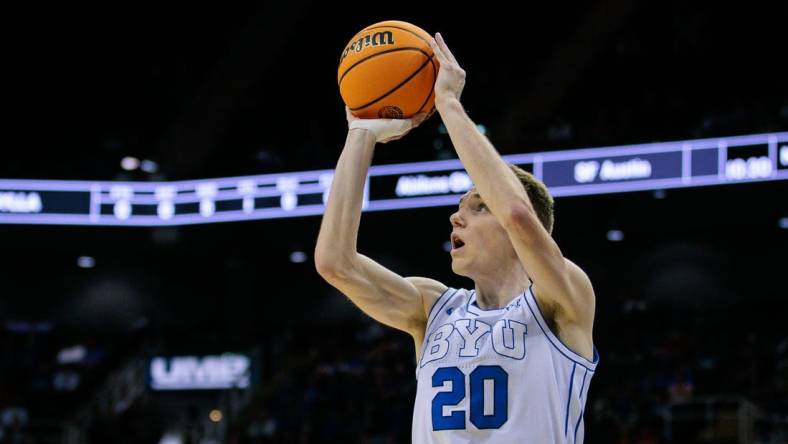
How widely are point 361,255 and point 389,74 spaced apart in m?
0.54

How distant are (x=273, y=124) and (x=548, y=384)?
17115mm

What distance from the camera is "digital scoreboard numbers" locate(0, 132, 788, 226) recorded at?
14156 mm

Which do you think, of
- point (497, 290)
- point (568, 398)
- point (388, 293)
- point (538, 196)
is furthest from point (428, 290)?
point (568, 398)

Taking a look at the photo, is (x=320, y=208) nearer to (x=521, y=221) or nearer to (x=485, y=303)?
(x=485, y=303)

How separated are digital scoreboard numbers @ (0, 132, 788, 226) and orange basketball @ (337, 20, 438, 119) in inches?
427

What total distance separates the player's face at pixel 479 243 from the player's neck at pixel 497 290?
0.04 metres

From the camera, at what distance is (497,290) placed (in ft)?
11.0

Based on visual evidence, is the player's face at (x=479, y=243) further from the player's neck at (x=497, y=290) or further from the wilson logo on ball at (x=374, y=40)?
the wilson logo on ball at (x=374, y=40)

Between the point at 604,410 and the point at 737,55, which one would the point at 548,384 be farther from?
the point at 737,55

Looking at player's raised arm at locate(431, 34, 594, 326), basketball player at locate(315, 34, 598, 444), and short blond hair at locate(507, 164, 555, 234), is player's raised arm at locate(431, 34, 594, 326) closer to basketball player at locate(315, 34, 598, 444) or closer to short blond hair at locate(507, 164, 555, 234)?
basketball player at locate(315, 34, 598, 444)

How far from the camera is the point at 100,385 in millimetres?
18719

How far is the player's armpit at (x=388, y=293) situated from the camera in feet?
11.0

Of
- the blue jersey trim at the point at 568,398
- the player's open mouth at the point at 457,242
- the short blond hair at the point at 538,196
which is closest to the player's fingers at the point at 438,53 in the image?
the short blond hair at the point at 538,196

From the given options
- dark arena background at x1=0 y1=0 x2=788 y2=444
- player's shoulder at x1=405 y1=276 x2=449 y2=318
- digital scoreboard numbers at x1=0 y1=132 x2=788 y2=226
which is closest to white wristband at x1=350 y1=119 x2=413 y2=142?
player's shoulder at x1=405 y1=276 x2=449 y2=318
